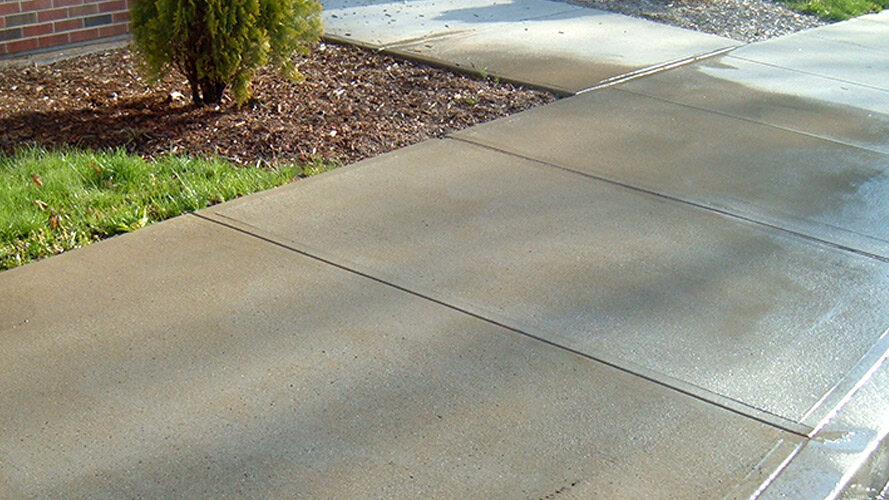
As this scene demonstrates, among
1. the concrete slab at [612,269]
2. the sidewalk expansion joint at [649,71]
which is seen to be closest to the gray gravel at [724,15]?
the sidewalk expansion joint at [649,71]

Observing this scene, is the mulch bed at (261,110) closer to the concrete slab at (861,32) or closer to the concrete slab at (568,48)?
the concrete slab at (568,48)

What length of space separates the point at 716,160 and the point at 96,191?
3.71 meters

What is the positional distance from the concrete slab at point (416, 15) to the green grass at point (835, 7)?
3049 millimetres

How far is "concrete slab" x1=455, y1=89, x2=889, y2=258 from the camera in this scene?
5637 mm

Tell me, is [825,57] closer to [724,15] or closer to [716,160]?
[724,15]

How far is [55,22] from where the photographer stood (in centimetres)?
737

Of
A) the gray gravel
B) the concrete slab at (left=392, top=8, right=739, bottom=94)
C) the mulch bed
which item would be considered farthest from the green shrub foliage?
the gray gravel

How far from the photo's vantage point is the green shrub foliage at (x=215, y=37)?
6.30 metres

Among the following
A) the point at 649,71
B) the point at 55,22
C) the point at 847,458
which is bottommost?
the point at 847,458

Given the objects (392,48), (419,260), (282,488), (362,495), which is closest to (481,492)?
(362,495)

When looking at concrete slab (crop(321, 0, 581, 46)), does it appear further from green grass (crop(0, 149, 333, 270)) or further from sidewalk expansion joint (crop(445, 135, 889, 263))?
green grass (crop(0, 149, 333, 270))

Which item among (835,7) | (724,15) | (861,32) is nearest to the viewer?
(861,32)

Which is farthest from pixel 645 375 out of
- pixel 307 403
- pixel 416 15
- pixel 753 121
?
pixel 416 15

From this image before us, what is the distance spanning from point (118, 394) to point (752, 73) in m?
6.77
